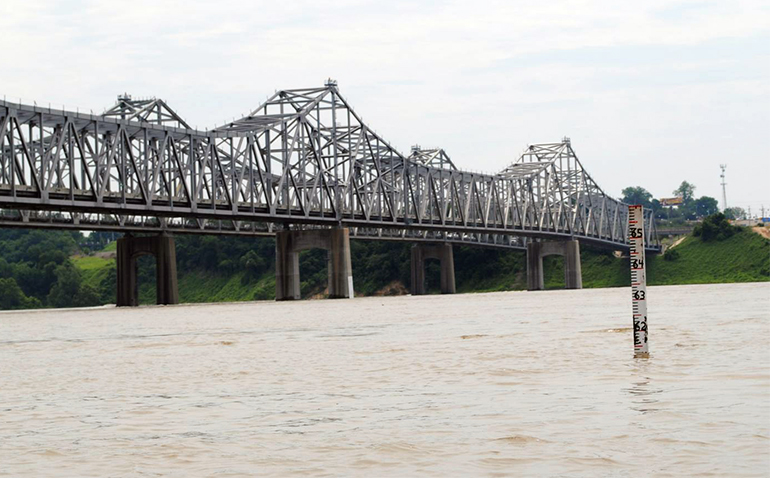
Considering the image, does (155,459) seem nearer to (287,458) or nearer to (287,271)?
(287,458)

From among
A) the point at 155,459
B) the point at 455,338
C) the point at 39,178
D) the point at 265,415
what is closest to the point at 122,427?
the point at 265,415

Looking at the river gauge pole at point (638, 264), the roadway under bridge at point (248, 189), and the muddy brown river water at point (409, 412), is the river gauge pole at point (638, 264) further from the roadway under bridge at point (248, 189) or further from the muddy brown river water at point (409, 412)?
the roadway under bridge at point (248, 189)

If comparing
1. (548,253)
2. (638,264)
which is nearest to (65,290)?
(548,253)

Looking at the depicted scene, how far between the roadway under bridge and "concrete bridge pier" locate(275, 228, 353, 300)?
0.40 feet

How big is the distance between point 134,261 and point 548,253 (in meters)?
75.6

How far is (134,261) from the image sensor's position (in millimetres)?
131875

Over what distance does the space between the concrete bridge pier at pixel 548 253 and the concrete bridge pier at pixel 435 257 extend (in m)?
12.2

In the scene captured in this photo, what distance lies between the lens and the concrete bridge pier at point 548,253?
180438 millimetres

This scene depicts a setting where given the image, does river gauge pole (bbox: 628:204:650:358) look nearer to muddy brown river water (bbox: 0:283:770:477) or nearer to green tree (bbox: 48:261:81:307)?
muddy brown river water (bbox: 0:283:770:477)

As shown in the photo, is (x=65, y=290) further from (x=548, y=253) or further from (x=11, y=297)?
(x=548, y=253)

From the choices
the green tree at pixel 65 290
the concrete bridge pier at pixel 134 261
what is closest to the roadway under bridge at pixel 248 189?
the concrete bridge pier at pixel 134 261

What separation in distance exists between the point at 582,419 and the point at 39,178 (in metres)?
81.7

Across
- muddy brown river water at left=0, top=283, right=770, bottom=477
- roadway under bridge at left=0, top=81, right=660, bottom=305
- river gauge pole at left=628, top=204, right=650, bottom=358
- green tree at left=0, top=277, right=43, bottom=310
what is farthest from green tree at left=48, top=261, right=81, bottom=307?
river gauge pole at left=628, top=204, right=650, bottom=358

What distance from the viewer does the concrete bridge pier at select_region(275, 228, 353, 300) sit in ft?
405
